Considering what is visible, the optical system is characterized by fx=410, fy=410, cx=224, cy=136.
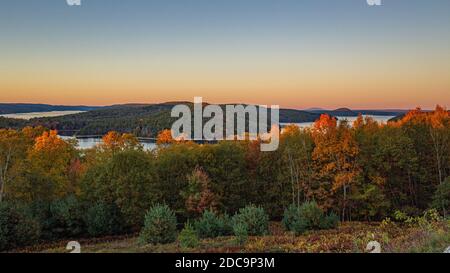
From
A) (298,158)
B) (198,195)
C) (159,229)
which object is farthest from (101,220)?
(298,158)

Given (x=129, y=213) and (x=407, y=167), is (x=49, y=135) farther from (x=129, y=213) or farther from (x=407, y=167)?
(x=407, y=167)

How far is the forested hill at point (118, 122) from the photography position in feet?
85.9

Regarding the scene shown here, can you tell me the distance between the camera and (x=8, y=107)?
16.0 metres

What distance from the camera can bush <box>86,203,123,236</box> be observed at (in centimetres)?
2752

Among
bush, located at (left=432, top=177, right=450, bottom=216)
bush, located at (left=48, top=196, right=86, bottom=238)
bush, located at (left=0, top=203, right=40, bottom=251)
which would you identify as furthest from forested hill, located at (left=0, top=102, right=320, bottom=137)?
bush, located at (left=432, top=177, right=450, bottom=216)

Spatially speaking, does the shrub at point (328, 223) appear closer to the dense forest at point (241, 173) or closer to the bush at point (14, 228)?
the dense forest at point (241, 173)

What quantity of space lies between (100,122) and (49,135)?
7068 millimetres

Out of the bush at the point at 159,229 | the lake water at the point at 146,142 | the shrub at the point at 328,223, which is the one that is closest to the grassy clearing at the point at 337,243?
the bush at the point at 159,229

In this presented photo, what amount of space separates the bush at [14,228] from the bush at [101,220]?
5.35 meters

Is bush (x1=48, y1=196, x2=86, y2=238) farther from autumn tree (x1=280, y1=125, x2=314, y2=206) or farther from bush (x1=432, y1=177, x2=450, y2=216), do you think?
bush (x1=432, y1=177, x2=450, y2=216)

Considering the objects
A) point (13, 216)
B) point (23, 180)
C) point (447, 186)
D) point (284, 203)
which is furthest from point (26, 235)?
point (447, 186)

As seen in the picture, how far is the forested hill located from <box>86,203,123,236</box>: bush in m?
6.05

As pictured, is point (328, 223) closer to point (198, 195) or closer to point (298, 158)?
point (198, 195)

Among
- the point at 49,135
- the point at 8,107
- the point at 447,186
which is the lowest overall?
the point at 447,186
